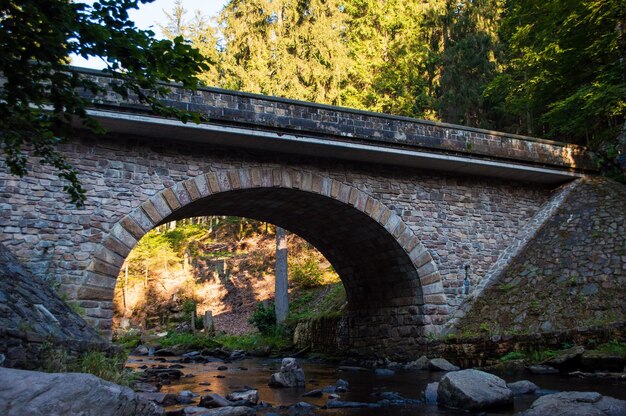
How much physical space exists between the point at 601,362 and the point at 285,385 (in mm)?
5305

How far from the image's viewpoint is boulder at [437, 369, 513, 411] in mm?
6137

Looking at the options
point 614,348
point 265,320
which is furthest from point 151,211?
point 265,320

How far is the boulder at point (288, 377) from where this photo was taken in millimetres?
8750

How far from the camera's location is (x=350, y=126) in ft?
36.0

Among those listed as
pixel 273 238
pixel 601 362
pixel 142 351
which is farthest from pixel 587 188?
pixel 273 238

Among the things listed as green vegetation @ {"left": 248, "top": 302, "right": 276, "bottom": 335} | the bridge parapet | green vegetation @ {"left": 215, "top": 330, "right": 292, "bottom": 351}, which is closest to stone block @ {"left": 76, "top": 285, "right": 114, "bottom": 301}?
the bridge parapet

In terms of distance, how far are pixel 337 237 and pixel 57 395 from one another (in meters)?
11.0

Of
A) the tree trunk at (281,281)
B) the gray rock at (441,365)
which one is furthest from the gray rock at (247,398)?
the tree trunk at (281,281)

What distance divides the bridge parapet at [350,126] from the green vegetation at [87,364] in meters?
3.95

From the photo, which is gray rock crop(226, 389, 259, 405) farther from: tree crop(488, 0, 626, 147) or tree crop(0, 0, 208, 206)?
tree crop(488, 0, 626, 147)

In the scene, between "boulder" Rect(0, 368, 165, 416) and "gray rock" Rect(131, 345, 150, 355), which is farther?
"gray rock" Rect(131, 345, 150, 355)

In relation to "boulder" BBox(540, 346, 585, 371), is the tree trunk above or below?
above

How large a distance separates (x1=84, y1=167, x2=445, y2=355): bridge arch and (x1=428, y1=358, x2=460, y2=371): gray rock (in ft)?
3.90

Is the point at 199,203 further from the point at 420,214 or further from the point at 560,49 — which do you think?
the point at 560,49
